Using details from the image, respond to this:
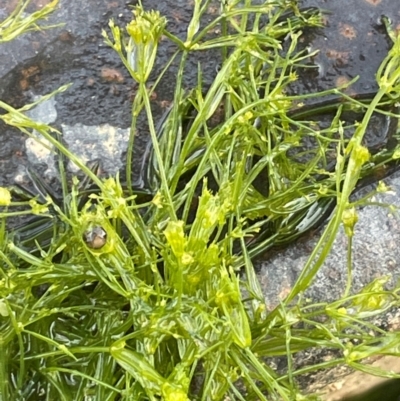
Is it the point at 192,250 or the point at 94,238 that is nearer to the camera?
the point at 192,250

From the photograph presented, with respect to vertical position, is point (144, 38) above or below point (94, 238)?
above

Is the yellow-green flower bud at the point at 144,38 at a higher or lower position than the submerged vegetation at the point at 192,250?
higher

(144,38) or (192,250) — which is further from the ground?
(144,38)

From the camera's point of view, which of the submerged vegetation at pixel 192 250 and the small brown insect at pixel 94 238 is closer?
the submerged vegetation at pixel 192 250

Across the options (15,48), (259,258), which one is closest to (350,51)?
(259,258)

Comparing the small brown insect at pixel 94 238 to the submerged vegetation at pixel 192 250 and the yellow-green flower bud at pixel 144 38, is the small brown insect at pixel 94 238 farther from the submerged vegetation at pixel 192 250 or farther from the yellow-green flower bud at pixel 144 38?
the yellow-green flower bud at pixel 144 38

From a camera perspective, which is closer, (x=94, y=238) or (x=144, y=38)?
(x=144, y=38)

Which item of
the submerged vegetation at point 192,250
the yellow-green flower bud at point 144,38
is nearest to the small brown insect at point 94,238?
the submerged vegetation at point 192,250

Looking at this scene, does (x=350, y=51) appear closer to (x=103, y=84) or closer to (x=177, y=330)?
(x=103, y=84)
